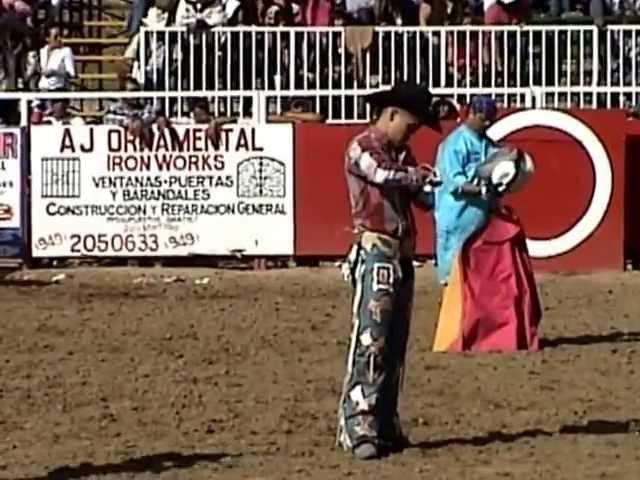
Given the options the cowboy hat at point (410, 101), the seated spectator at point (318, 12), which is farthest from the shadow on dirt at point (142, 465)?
the seated spectator at point (318, 12)

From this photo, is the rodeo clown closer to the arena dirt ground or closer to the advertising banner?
the arena dirt ground

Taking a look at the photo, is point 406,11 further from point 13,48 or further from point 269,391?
point 269,391

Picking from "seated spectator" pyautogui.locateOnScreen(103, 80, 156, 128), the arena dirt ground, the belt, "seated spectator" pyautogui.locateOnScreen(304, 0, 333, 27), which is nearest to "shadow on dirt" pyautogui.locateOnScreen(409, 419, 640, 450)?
the arena dirt ground

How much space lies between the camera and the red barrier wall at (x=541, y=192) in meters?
20.0

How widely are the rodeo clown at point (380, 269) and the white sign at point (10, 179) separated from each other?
35.3 feet

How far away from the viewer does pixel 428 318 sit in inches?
628

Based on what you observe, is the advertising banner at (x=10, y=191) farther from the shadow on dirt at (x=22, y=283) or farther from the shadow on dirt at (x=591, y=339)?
the shadow on dirt at (x=591, y=339)

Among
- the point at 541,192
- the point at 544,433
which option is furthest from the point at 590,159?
the point at 544,433

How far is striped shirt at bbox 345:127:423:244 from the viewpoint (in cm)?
955

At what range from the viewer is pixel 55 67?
2323cm

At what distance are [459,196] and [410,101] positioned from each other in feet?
12.5

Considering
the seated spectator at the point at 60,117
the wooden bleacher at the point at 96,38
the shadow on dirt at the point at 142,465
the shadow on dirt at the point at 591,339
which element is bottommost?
the shadow on dirt at the point at 591,339

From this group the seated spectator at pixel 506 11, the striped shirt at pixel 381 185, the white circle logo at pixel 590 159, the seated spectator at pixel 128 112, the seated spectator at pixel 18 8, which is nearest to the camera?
the striped shirt at pixel 381 185

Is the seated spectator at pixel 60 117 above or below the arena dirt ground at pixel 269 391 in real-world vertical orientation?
above
